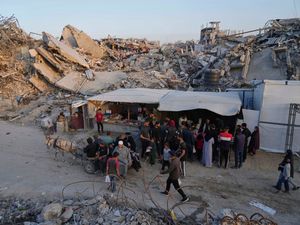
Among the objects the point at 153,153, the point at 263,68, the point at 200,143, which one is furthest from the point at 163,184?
the point at 263,68

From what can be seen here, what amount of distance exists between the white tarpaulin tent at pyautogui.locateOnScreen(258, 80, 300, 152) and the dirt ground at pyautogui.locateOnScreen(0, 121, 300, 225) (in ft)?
1.87

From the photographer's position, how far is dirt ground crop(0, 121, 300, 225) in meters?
7.55

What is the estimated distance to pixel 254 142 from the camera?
11.0 m

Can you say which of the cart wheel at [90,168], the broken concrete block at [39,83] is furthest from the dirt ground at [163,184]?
the broken concrete block at [39,83]

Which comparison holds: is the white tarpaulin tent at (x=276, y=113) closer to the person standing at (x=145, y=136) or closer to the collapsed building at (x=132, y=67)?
the person standing at (x=145, y=136)

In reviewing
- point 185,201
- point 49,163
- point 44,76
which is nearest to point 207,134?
point 185,201

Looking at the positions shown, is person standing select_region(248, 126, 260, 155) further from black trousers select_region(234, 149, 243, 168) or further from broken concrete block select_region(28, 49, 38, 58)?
broken concrete block select_region(28, 49, 38, 58)

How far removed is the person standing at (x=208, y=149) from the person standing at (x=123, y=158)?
279cm

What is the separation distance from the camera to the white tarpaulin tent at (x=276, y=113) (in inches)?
430

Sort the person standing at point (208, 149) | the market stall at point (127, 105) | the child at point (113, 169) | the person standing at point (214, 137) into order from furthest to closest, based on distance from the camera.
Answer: the market stall at point (127, 105)
the person standing at point (214, 137)
the person standing at point (208, 149)
the child at point (113, 169)

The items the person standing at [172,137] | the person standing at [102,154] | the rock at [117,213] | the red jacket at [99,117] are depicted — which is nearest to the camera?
the rock at [117,213]

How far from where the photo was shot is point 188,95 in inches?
501

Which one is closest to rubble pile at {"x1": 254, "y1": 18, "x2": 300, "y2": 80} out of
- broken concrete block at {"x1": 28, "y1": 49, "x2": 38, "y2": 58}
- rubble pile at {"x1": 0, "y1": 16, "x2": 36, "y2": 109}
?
broken concrete block at {"x1": 28, "y1": 49, "x2": 38, "y2": 58}

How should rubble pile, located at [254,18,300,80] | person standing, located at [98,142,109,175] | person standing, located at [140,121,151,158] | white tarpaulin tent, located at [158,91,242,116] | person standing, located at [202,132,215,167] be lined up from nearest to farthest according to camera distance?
1. person standing, located at [98,142,109,175]
2. person standing, located at [202,132,215,167]
3. person standing, located at [140,121,151,158]
4. white tarpaulin tent, located at [158,91,242,116]
5. rubble pile, located at [254,18,300,80]
